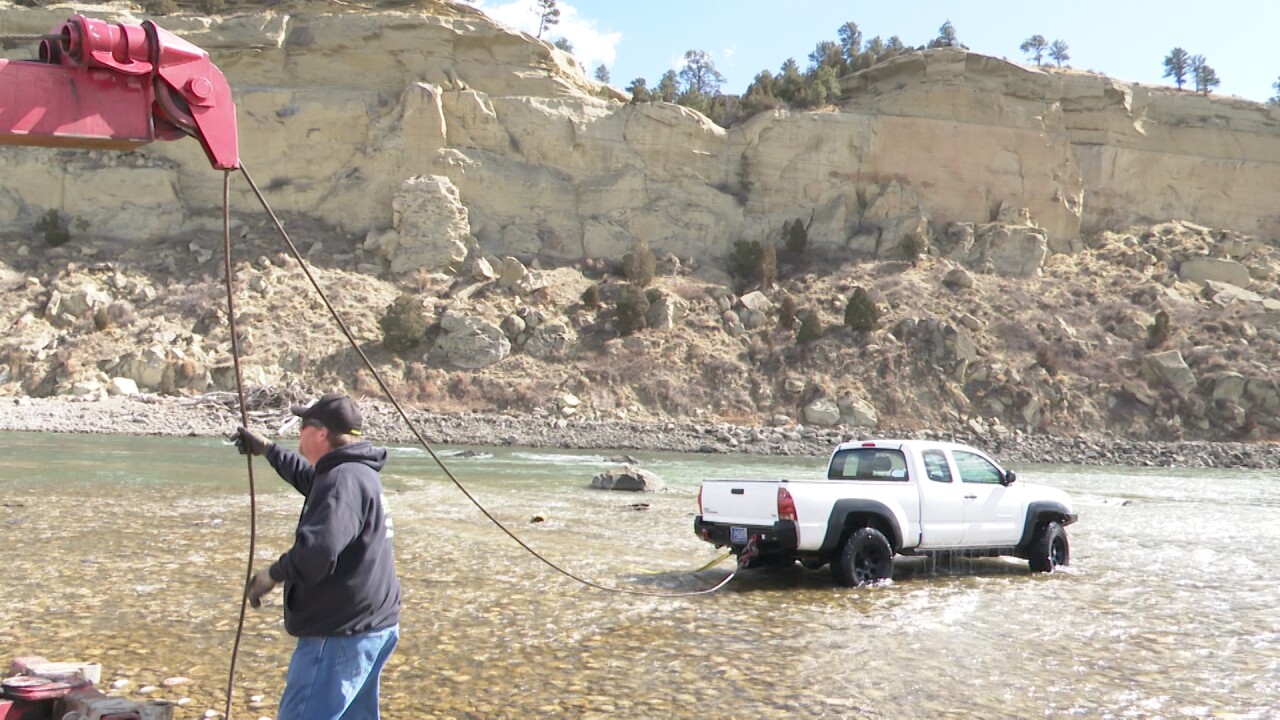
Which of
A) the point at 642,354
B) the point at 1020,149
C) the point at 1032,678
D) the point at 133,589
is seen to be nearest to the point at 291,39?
the point at 642,354

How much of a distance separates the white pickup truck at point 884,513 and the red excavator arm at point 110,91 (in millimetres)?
7567

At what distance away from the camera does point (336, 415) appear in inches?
183

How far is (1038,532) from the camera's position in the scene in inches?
518

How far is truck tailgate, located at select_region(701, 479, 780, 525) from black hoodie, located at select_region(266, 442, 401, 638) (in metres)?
6.97

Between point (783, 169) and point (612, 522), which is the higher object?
point (783, 169)

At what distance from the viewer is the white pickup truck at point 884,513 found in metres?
11.2

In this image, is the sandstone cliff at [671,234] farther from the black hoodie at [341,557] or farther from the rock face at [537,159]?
the black hoodie at [341,557]

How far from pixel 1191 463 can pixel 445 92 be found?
38.4 m

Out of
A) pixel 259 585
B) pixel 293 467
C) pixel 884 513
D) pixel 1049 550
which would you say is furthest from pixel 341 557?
pixel 1049 550

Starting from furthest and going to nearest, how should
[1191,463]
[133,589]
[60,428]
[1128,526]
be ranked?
[1191,463], [60,428], [1128,526], [133,589]

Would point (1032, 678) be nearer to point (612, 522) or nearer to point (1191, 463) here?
point (612, 522)

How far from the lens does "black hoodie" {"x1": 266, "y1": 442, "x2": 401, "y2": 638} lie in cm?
428

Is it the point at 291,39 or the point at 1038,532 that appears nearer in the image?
the point at 1038,532

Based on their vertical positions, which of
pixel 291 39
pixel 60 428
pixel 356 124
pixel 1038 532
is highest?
pixel 291 39
